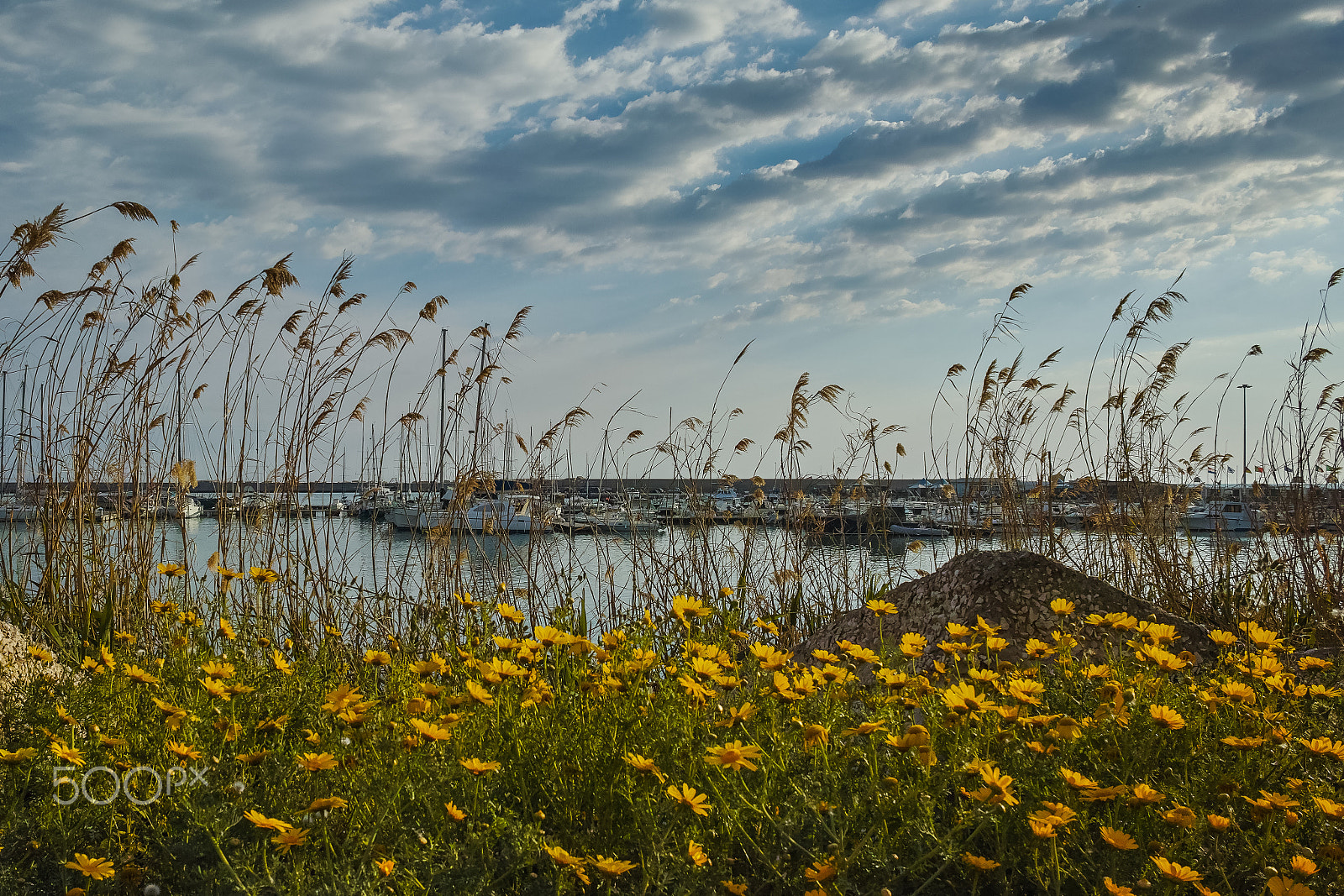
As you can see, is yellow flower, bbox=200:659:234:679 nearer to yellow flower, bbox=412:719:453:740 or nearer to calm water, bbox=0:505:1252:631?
yellow flower, bbox=412:719:453:740

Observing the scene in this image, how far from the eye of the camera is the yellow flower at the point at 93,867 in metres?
1.27

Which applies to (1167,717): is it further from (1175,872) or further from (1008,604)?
(1008,604)

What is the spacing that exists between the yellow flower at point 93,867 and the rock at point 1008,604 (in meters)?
2.22

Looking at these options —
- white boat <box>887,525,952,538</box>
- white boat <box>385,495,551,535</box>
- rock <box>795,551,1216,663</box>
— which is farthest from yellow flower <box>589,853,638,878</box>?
white boat <box>887,525,952,538</box>

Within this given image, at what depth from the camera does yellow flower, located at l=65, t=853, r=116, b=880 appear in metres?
1.27

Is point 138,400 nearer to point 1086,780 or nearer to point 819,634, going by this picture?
point 819,634

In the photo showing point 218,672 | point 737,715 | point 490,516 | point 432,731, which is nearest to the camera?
point 432,731

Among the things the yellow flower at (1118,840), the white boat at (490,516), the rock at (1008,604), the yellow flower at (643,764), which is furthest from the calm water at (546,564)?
the yellow flower at (1118,840)

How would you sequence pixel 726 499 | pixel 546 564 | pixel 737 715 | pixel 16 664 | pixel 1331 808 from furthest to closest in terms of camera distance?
pixel 726 499 → pixel 546 564 → pixel 16 664 → pixel 737 715 → pixel 1331 808

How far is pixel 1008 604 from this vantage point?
9.91 feet

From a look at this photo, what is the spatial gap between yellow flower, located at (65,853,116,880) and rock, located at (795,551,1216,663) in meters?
2.22

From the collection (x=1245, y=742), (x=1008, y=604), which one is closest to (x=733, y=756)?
(x=1245, y=742)

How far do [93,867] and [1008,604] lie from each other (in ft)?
8.81

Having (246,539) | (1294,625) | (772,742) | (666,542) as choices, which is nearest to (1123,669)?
(772,742)
